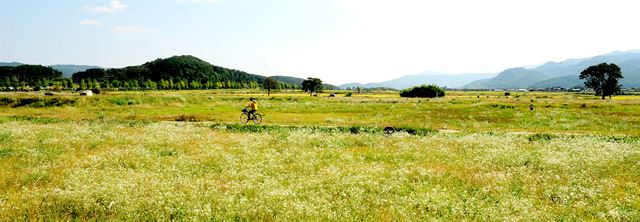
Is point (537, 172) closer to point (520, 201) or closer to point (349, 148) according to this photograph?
point (520, 201)

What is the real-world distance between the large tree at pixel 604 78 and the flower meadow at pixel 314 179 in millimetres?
141419

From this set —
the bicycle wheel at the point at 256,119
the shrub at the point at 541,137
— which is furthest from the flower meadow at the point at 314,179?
the bicycle wheel at the point at 256,119

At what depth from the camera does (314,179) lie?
54.5 ft

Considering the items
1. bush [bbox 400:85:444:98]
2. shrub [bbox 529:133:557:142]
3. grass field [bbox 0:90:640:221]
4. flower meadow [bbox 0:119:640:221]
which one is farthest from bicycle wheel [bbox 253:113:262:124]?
bush [bbox 400:85:444:98]

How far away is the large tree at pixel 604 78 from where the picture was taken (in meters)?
141

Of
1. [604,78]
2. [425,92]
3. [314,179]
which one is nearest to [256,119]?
[314,179]

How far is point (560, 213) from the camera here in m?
12.9

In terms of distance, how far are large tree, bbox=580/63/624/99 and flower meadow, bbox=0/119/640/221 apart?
141 meters

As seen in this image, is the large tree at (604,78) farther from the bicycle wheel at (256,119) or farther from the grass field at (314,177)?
the bicycle wheel at (256,119)

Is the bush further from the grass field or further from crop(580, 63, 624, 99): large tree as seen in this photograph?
the grass field

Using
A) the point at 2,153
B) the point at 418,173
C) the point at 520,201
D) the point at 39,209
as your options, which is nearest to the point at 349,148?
the point at 418,173

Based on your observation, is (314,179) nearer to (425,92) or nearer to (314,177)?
(314,177)

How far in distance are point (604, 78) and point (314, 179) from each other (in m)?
166

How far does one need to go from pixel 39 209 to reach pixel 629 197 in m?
20.3
